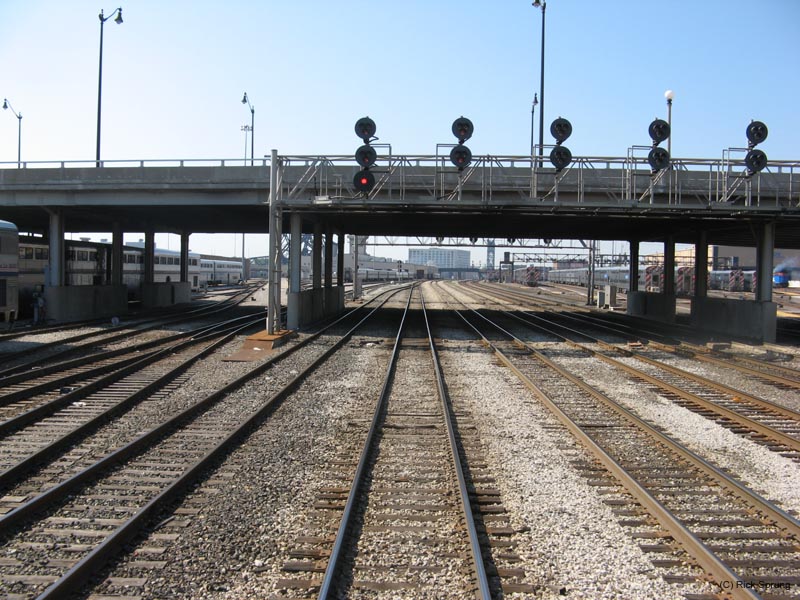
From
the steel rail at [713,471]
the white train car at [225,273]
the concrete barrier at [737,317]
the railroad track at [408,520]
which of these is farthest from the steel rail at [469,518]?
the white train car at [225,273]

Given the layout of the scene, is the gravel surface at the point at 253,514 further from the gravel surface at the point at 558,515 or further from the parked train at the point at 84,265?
the parked train at the point at 84,265

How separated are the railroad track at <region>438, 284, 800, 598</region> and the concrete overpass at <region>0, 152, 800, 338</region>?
13.0m

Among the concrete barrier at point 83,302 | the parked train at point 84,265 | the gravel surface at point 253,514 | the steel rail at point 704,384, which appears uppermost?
the parked train at point 84,265

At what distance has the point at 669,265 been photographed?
33.0 meters

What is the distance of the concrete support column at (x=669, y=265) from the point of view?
106ft

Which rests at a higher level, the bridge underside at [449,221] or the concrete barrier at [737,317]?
the bridge underside at [449,221]

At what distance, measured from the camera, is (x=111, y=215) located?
33.5 meters

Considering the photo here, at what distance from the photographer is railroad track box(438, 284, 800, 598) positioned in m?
4.71

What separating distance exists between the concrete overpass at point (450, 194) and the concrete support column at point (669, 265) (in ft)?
0.55

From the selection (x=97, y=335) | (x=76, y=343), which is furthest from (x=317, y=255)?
(x=76, y=343)

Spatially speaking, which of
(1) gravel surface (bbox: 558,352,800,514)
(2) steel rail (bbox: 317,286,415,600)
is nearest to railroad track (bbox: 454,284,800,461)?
(1) gravel surface (bbox: 558,352,800,514)

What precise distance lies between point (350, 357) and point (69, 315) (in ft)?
60.4

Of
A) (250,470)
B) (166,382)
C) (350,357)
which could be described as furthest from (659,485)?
Answer: (350,357)

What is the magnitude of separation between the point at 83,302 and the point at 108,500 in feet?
90.1
